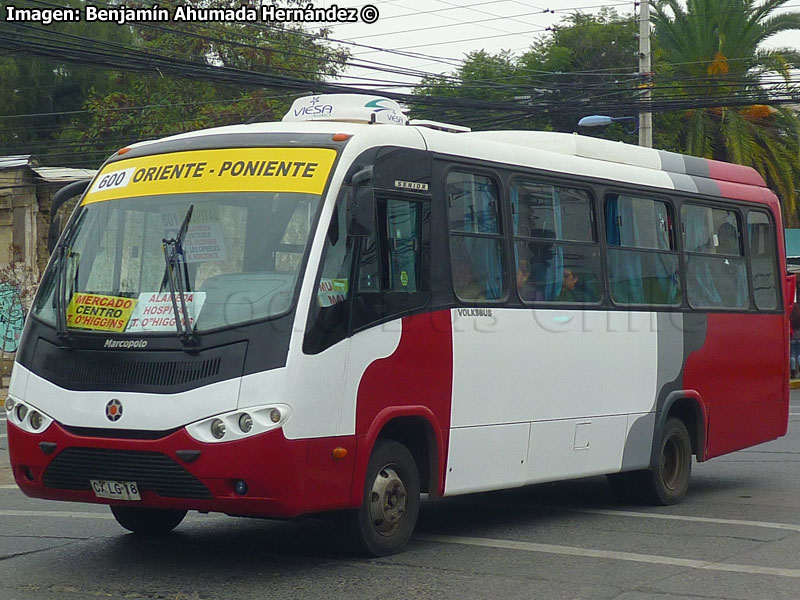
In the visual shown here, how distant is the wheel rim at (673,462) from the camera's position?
1098 centimetres

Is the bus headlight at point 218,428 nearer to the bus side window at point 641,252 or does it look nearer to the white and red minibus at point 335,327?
the white and red minibus at point 335,327

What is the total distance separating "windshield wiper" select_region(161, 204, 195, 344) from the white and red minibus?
0.01 metres

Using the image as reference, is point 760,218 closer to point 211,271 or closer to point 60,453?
point 211,271

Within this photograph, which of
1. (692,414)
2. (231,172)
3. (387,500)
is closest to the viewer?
(231,172)

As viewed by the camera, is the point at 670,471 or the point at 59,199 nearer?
the point at 59,199

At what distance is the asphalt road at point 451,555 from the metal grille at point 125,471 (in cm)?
53

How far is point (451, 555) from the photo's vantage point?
26.4 feet

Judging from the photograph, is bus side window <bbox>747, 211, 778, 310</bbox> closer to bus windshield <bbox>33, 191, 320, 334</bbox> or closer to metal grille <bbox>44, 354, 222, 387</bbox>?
bus windshield <bbox>33, 191, 320, 334</bbox>

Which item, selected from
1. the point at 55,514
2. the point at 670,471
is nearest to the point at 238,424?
the point at 55,514

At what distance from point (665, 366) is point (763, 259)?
2.42 meters

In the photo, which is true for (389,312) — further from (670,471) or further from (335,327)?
(670,471)

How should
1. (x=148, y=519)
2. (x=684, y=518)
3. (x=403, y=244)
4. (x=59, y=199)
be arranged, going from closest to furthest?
(x=403, y=244) → (x=148, y=519) → (x=59, y=199) → (x=684, y=518)

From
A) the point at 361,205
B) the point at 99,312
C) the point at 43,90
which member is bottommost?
the point at 99,312

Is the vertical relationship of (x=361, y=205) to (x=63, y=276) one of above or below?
above
